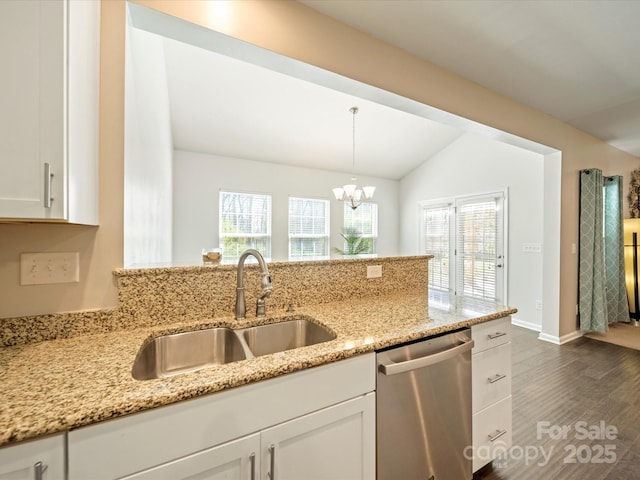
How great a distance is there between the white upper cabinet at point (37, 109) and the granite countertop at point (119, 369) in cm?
47

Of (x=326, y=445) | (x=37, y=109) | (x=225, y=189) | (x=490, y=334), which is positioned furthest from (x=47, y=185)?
(x=225, y=189)

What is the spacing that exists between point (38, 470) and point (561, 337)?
462cm

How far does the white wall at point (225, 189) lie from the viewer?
4.67 metres

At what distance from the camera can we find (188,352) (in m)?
1.28

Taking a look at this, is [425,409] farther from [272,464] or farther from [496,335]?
[272,464]

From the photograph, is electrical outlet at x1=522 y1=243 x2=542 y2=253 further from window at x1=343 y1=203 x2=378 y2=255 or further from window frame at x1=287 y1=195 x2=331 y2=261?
window frame at x1=287 y1=195 x2=331 y2=261

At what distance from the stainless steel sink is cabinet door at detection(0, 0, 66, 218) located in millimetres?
653

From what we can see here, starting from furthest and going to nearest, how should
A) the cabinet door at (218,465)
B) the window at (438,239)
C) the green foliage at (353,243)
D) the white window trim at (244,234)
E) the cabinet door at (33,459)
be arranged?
the green foliage at (353,243) < the window at (438,239) < the white window trim at (244,234) < the cabinet door at (218,465) < the cabinet door at (33,459)

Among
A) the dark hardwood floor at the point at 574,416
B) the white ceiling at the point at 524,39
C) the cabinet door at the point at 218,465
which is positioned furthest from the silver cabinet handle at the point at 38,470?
the white ceiling at the point at 524,39

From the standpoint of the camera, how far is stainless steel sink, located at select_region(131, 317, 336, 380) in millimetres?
1191

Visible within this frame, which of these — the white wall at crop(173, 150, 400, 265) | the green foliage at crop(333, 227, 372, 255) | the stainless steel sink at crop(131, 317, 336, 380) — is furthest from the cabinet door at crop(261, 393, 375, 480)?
the green foliage at crop(333, 227, 372, 255)

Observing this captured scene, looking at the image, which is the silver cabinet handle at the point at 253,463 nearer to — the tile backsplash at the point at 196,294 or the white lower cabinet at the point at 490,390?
the tile backsplash at the point at 196,294

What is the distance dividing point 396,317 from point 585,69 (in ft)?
8.80

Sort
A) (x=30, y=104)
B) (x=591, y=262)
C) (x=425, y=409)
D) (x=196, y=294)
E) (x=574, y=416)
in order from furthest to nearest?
(x=591, y=262) → (x=574, y=416) → (x=196, y=294) → (x=425, y=409) → (x=30, y=104)
